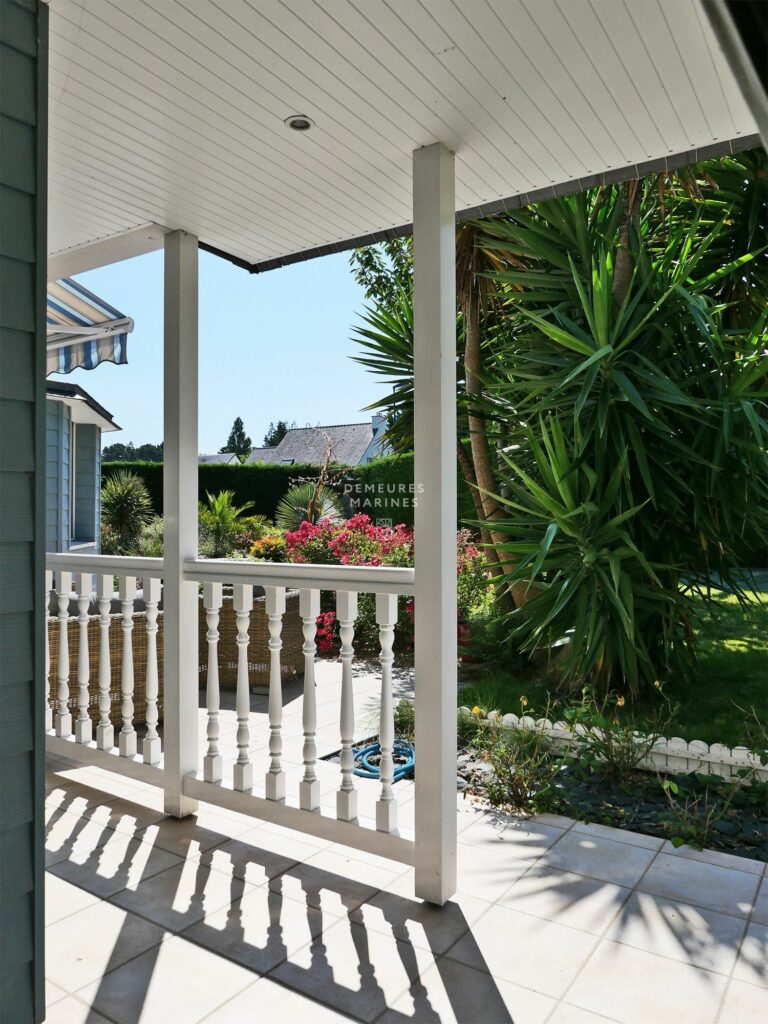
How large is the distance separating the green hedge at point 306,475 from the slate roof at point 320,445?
1.14 feet

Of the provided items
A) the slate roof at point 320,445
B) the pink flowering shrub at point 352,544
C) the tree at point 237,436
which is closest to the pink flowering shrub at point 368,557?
the pink flowering shrub at point 352,544

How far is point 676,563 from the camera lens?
415 cm

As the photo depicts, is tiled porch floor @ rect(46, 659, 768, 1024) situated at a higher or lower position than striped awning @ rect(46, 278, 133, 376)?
lower

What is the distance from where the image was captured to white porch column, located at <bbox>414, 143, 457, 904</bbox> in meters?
2.24

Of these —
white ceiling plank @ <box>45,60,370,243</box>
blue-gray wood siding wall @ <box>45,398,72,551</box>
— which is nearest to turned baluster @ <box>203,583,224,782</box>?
white ceiling plank @ <box>45,60,370,243</box>

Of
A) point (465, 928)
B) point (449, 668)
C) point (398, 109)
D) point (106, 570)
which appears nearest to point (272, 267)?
point (398, 109)

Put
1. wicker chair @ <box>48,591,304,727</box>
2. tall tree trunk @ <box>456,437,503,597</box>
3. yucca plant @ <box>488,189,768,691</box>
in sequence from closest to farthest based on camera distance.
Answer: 1. yucca plant @ <box>488,189,768,691</box>
2. wicker chair @ <box>48,591,304,727</box>
3. tall tree trunk @ <box>456,437,503,597</box>

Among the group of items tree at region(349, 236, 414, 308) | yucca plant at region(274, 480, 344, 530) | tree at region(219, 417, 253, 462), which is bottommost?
yucca plant at region(274, 480, 344, 530)

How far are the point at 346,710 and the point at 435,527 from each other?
81 cm

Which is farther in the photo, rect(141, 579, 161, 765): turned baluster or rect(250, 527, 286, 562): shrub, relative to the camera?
rect(250, 527, 286, 562): shrub

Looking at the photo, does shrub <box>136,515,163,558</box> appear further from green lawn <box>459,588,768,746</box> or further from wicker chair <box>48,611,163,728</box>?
green lawn <box>459,588,768,746</box>

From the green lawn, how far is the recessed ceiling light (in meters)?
3.02

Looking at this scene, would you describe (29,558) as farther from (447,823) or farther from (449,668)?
(447,823)

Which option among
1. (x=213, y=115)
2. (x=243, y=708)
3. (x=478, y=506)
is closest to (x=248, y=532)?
(x=478, y=506)
